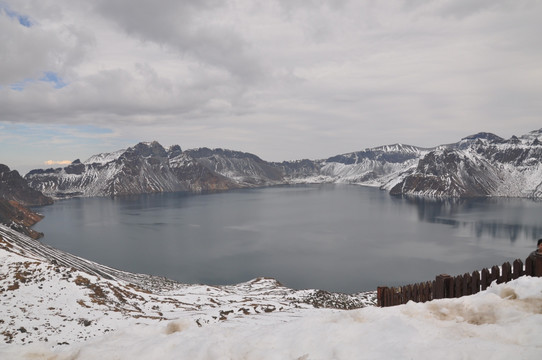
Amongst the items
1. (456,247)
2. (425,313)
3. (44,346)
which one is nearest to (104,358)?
(44,346)

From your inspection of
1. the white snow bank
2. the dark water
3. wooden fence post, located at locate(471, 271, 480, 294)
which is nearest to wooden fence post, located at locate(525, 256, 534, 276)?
the white snow bank

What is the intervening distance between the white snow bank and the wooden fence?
2.14 feet

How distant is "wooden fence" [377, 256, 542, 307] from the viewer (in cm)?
854

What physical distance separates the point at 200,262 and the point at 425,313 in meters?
103

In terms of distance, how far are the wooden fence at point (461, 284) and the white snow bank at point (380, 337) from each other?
65 cm

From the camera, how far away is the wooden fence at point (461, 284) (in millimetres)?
8539

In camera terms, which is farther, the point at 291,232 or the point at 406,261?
the point at 291,232

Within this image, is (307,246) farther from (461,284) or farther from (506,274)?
(506,274)

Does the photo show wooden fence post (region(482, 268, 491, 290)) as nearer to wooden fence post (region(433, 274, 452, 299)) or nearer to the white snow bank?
the white snow bank

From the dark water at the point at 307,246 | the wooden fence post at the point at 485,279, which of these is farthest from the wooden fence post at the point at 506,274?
the dark water at the point at 307,246

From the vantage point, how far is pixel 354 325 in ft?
24.8

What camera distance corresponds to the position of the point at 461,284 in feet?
31.4

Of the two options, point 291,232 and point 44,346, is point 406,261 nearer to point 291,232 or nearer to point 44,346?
point 291,232

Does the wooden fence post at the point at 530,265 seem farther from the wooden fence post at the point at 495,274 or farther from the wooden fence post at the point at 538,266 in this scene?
the wooden fence post at the point at 495,274
